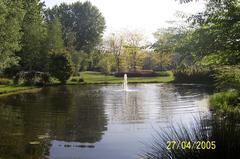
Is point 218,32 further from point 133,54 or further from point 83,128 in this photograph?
point 133,54

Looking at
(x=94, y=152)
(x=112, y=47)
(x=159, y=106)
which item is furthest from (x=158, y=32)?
(x=112, y=47)

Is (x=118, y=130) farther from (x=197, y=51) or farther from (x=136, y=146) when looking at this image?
(x=197, y=51)

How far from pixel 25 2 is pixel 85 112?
3309 centimetres

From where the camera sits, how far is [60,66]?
43.7 m

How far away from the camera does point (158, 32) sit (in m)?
5.49

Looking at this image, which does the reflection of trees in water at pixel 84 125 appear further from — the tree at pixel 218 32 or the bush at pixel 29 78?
the bush at pixel 29 78

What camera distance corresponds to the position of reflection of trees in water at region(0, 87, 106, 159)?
10.8 metres

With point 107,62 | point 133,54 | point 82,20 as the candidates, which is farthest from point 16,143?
point 82,20

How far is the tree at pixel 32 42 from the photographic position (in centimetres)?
4522

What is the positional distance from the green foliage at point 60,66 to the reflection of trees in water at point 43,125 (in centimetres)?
2162

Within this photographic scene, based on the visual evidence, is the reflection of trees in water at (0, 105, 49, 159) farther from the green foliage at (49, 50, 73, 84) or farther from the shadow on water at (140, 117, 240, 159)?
the green foliage at (49, 50, 73, 84)

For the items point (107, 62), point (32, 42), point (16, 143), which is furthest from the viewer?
point (107, 62)

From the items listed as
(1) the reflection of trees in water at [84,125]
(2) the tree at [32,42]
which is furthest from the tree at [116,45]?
(1) the reflection of trees in water at [84,125]
